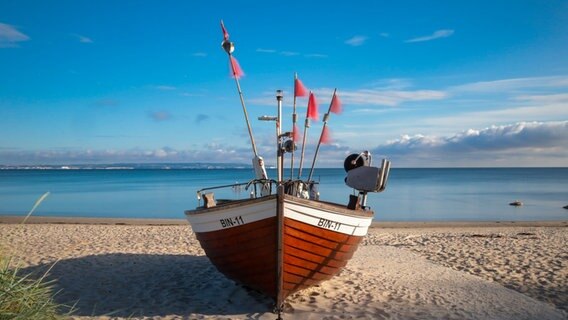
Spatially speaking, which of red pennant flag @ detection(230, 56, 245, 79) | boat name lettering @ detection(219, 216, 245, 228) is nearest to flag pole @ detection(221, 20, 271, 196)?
red pennant flag @ detection(230, 56, 245, 79)

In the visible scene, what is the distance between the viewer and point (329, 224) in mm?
7648

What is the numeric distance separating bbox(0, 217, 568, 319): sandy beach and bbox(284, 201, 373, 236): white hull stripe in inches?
51.7

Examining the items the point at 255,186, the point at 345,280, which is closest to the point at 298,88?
the point at 255,186

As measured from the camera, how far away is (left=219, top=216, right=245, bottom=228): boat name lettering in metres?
7.44

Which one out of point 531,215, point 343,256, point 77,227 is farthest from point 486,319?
point 531,215

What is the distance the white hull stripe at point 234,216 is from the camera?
7102mm

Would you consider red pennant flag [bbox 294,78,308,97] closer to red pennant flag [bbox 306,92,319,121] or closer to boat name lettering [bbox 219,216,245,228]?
red pennant flag [bbox 306,92,319,121]

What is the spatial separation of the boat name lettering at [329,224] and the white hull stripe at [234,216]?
34.7 inches

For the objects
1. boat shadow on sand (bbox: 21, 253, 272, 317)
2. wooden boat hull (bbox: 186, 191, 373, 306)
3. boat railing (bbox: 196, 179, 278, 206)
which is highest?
boat railing (bbox: 196, 179, 278, 206)

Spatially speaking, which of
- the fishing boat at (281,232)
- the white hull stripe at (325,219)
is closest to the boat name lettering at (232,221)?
the fishing boat at (281,232)

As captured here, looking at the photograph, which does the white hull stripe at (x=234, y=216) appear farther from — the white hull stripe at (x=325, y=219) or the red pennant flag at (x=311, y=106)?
the red pennant flag at (x=311, y=106)

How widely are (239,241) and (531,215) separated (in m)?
29.3

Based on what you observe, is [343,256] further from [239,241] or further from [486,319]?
[486,319]

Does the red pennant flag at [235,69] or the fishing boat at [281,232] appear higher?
the red pennant flag at [235,69]
